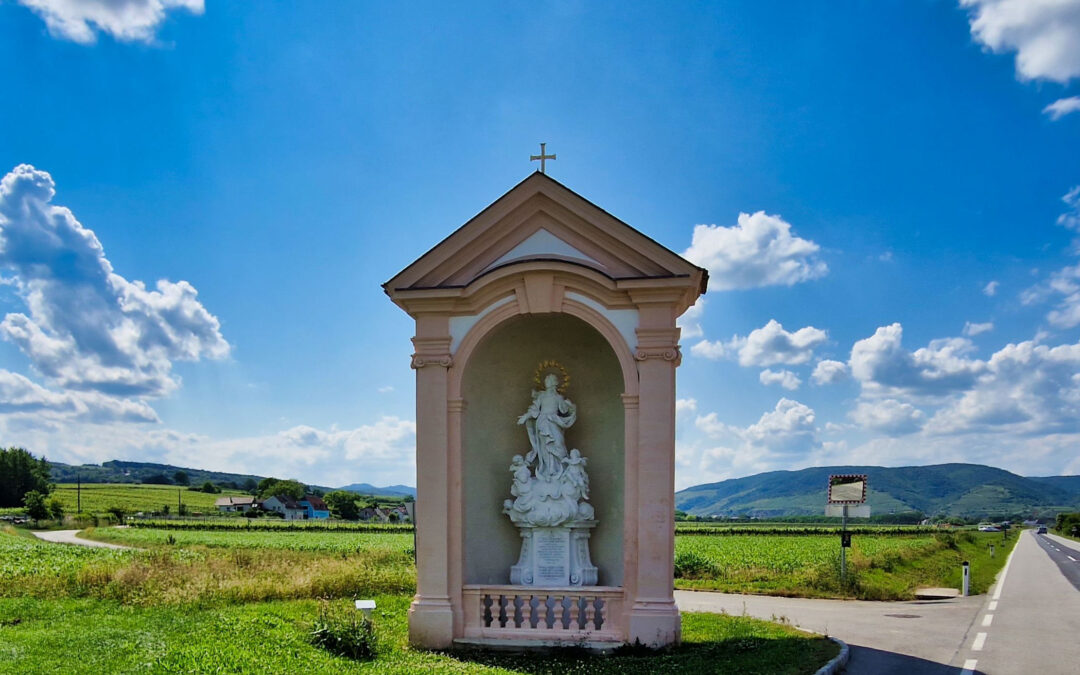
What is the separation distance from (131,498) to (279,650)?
10193cm

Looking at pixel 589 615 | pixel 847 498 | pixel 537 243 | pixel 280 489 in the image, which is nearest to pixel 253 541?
pixel 847 498

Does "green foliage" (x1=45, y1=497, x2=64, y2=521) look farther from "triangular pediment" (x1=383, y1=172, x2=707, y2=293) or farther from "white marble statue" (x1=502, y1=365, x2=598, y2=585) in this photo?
"triangular pediment" (x1=383, y1=172, x2=707, y2=293)

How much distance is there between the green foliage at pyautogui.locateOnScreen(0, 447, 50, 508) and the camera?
9350 cm

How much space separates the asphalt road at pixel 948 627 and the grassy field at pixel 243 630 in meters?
1.18

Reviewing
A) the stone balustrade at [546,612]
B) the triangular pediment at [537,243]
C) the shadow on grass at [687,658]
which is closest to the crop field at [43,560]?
the stone balustrade at [546,612]

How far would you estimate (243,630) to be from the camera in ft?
39.3

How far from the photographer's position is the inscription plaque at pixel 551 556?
12.3m

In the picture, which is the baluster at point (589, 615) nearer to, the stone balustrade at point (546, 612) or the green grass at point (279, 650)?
the stone balustrade at point (546, 612)

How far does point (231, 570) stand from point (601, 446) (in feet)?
32.1

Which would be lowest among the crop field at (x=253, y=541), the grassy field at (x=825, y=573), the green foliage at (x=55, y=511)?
the green foliage at (x=55, y=511)

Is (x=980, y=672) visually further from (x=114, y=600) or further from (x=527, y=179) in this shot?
(x=114, y=600)

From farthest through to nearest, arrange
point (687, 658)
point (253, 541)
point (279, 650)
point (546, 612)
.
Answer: point (253, 541)
point (546, 612)
point (279, 650)
point (687, 658)

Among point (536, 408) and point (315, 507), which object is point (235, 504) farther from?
point (536, 408)

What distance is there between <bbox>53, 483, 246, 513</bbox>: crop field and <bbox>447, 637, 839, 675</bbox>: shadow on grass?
85.7m
